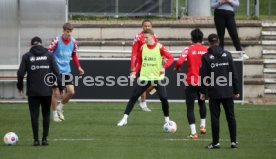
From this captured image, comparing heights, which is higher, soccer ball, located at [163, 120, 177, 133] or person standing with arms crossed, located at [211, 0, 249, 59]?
person standing with arms crossed, located at [211, 0, 249, 59]

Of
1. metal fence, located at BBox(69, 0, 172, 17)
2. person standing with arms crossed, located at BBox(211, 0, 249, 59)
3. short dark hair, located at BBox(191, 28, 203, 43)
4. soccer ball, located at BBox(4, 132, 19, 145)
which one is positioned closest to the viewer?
soccer ball, located at BBox(4, 132, 19, 145)

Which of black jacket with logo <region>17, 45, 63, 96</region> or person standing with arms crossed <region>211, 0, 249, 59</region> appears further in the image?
person standing with arms crossed <region>211, 0, 249, 59</region>

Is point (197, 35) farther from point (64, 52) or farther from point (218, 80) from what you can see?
point (64, 52)

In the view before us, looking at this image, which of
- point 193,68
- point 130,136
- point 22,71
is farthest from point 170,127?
point 22,71

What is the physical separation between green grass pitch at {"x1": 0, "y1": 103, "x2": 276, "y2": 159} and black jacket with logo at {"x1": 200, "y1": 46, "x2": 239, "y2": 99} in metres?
1.01

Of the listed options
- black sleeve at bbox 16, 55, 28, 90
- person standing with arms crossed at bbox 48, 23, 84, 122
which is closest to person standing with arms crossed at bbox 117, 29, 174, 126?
person standing with arms crossed at bbox 48, 23, 84, 122

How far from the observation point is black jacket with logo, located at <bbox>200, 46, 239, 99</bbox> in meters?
15.2

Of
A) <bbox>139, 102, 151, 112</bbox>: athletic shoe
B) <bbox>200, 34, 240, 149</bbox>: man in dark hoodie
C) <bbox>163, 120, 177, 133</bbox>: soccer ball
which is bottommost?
<bbox>139, 102, 151, 112</bbox>: athletic shoe

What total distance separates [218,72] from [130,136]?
294 centimetres

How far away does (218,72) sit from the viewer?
50.1 feet

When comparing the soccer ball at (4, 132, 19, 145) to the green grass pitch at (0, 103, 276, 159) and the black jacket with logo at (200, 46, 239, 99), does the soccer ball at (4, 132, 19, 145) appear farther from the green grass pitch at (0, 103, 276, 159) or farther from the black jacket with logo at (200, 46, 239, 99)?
the black jacket with logo at (200, 46, 239, 99)

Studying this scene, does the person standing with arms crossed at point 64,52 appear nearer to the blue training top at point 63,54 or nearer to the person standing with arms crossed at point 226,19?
the blue training top at point 63,54

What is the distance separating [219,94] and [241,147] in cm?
114

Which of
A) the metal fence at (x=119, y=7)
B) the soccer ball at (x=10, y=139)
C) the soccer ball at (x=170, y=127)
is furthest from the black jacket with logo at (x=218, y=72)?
the metal fence at (x=119, y=7)
